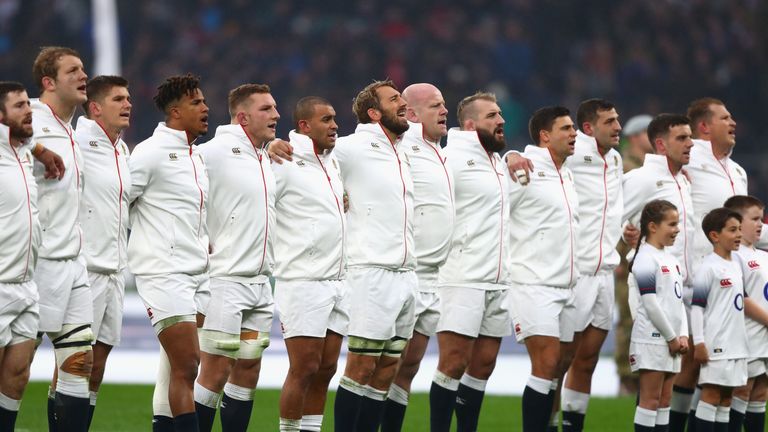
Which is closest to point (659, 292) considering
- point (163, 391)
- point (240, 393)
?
point (240, 393)

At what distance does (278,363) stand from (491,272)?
6493 millimetres

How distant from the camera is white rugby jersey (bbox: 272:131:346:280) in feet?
25.4

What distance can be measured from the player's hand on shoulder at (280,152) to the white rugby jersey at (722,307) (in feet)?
9.59

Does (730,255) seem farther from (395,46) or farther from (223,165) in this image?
(395,46)

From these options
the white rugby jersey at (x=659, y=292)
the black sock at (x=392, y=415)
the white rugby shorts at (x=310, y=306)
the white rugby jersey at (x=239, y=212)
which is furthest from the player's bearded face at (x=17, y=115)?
the white rugby jersey at (x=659, y=292)

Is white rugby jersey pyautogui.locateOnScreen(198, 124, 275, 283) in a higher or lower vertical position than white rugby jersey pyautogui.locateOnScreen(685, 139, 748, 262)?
lower

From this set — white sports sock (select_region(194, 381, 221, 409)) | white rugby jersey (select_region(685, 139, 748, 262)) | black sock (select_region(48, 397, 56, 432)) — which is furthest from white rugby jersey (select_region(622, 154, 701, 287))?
black sock (select_region(48, 397, 56, 432))

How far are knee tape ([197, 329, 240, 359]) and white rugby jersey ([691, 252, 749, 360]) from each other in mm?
3167

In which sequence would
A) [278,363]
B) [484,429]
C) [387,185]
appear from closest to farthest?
[387,185]
[484,429]
[278,363]

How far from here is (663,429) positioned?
8.85m

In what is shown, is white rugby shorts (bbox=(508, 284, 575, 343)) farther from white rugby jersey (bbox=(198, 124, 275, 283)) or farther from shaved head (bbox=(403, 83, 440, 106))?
white rugby jersey (bbox=(198, 124, 275, 283))

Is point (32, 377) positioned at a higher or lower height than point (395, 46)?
lower

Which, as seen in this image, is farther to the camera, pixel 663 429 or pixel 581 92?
pixel 581 92

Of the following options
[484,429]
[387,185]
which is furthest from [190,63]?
[387,185]
